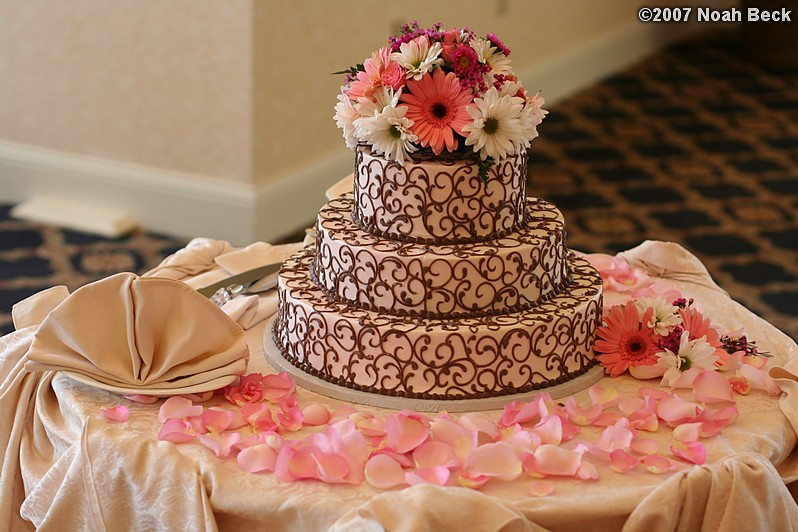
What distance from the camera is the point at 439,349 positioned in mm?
1869

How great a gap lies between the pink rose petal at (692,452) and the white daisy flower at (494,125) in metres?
0.56

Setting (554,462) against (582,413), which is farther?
(582,413)

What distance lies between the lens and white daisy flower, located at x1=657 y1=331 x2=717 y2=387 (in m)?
1.98

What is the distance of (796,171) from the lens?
6.11m

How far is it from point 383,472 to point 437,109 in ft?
2.02

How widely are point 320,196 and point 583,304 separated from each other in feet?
10.0

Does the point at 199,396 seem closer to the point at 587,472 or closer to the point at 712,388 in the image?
the point at 587,472

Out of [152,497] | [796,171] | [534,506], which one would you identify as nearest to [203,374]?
[152,497]

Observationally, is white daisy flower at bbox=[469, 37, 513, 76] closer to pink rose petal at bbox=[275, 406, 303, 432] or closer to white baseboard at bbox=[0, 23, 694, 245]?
pink rose petal at bbox=[275, 406, 303, 432]

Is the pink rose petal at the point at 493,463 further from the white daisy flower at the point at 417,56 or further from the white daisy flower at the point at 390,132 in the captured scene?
the white daisy flower at the point at 417,56

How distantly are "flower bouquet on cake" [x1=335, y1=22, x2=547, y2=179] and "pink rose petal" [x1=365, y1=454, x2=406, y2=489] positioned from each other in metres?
0.52

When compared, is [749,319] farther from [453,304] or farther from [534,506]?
[534,506]

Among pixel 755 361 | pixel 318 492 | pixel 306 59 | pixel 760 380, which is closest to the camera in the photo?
pixel 318 492

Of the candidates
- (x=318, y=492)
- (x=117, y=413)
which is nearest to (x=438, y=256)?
(x=318, y=492)
